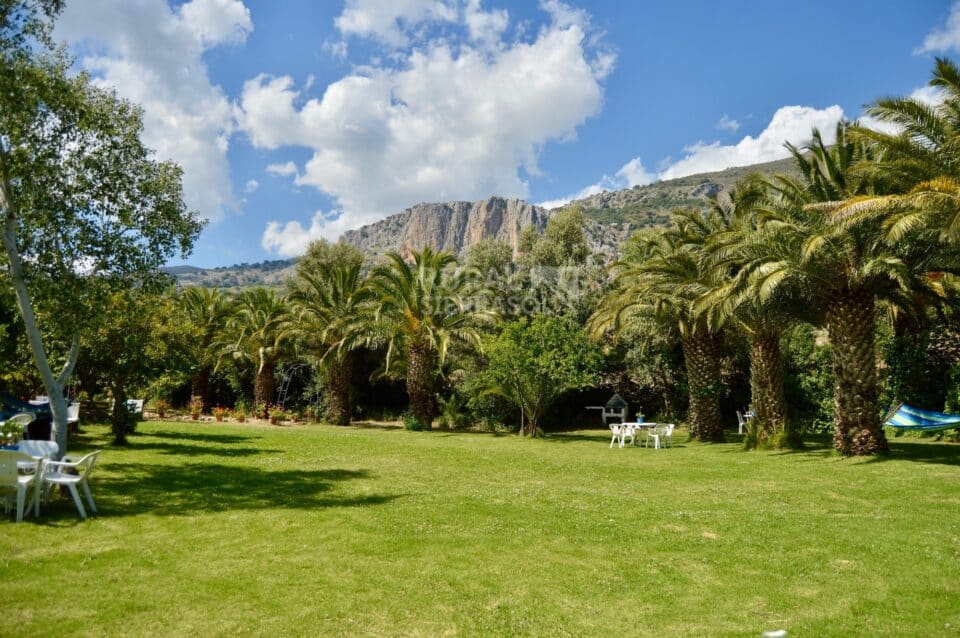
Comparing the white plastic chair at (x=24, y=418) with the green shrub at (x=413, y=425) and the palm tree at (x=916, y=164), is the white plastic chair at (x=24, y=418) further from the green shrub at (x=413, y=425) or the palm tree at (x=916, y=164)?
the palm tree at (x=916, y=164)

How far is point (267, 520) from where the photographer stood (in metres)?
8.04

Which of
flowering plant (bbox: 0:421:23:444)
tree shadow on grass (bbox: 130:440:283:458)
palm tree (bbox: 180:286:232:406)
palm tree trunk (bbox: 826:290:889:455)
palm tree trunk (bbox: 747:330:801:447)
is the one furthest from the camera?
palm tree (bbox: 180:286:232:406)

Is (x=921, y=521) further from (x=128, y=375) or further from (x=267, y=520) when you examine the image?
(x=128, y=375)

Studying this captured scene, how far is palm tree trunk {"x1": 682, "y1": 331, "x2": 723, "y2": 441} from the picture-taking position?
65.6 feet

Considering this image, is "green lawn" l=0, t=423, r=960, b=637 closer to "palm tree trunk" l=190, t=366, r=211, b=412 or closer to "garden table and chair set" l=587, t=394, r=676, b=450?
→ "garden table and chair set" l=587, t=394, r=676, b=450

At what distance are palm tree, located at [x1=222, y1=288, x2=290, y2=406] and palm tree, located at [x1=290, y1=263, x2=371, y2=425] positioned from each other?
5.03 feet

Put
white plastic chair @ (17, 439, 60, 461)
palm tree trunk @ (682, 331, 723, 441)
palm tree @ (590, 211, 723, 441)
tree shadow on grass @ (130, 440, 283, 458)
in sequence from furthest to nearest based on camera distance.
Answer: palm tree trunk @ (682, 331, 723, 441) < palm tree @ (590, 211, 723, 441) < tree shadow on grass @ (130, 440, 283, 458) < white plastic chair @ (17, 439, 60, 461)

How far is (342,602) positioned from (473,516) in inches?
135

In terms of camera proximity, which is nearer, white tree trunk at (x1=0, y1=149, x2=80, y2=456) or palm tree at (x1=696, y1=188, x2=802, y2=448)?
white tree trunk at (x1=0, y1=149, x2=80, y2=456)

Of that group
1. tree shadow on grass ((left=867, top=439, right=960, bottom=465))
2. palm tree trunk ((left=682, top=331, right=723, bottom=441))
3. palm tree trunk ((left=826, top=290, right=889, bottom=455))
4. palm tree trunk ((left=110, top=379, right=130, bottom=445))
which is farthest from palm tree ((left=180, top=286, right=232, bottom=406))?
tree shadow on grass ((left=867, top=439, right=960, bottom=465))

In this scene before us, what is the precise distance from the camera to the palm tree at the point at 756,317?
53.0 feet

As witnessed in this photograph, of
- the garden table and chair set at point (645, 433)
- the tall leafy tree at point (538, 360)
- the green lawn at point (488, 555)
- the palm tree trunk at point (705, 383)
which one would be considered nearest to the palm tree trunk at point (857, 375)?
the green lawn at point (488, 555)

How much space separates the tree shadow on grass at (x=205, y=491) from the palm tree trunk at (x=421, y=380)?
13.2 meters

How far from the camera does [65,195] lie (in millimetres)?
9930
